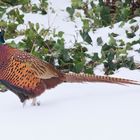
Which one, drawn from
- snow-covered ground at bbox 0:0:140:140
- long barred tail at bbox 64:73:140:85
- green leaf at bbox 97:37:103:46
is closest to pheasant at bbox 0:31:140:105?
long barred tail at bbox 64:73:140:85

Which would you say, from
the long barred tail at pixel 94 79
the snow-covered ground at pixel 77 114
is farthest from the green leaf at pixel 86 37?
the long barred tail at pixel 94 79

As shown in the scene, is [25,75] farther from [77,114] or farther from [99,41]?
[99,41]

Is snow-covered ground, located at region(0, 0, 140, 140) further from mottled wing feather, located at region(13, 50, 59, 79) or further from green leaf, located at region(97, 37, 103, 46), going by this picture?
green leaf, located at region(97, 37, 103, 46)

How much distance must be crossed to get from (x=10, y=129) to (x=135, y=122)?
0.92m

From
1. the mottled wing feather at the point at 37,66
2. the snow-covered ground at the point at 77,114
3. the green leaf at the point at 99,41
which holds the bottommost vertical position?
the snow-covered ground at the point at 77,114

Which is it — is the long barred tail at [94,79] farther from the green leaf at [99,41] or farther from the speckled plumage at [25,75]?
the green leaf at [99,41]

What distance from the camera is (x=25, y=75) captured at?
478cm

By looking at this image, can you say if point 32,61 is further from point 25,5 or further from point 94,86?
point 25,5

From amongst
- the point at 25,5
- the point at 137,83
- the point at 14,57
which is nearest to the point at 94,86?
the point at 137,83

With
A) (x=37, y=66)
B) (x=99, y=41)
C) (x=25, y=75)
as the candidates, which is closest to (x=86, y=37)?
(x=99, y=41)

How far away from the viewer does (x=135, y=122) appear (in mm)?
4141

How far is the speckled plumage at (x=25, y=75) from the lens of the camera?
4758 mm

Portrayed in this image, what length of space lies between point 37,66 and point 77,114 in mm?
683

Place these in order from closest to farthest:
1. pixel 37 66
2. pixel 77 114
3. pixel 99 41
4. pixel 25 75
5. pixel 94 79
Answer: pixel 77 114 → pixel 25 75 → pixel 37 66 → pixel 94 79 → pixel 99 41
